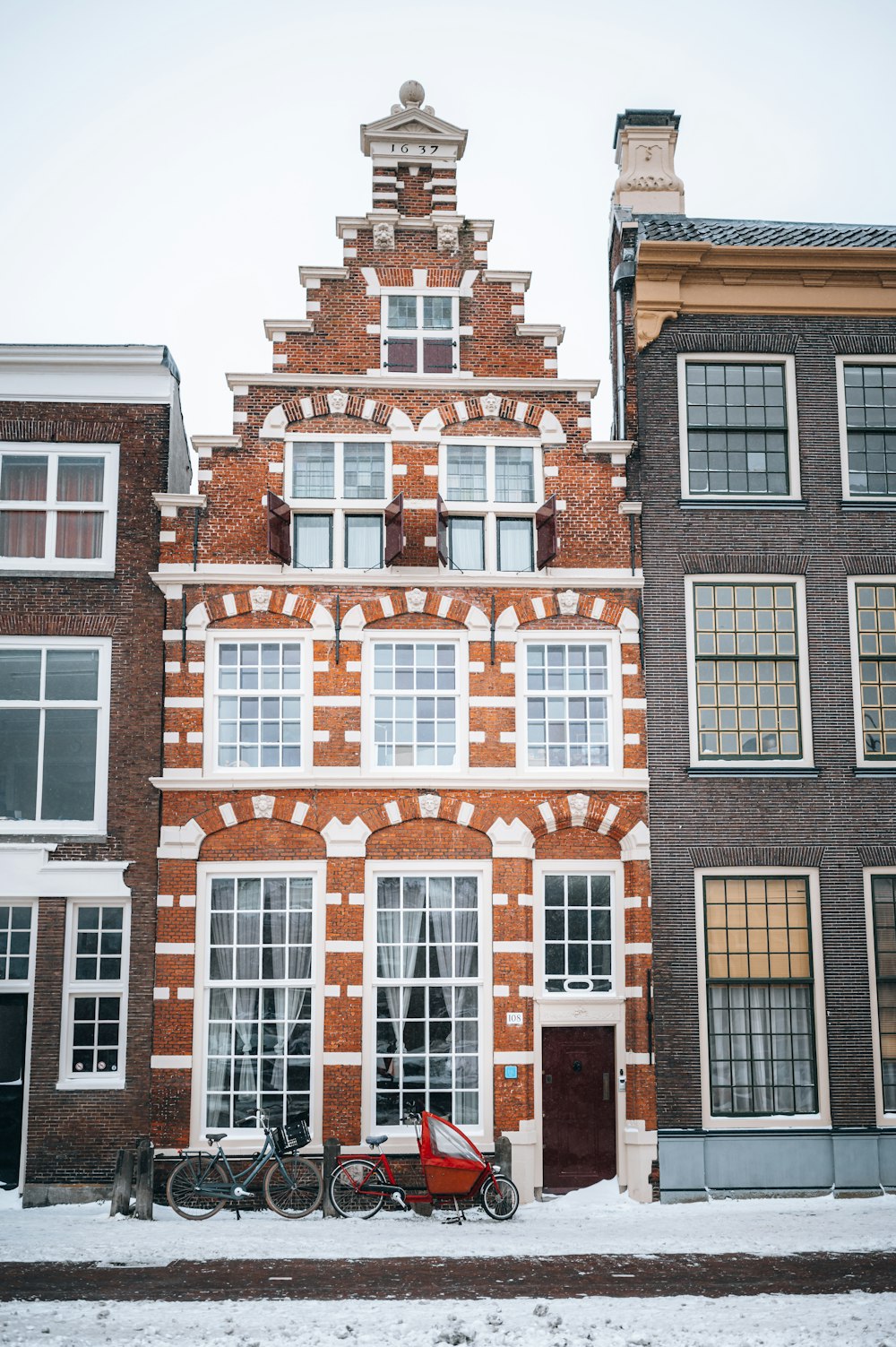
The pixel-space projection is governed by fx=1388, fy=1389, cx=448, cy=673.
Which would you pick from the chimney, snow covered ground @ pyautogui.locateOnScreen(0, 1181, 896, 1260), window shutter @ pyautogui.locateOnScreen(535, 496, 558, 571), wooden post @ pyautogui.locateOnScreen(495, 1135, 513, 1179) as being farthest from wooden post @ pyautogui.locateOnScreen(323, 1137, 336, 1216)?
the chimney

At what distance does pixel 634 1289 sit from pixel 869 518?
1162cm

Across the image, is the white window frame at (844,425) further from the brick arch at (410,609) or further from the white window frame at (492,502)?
the brick arch at (410,609)

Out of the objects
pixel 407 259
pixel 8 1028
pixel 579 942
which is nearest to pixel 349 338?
pixel 407 259

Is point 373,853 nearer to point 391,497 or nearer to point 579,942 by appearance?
point 579,942

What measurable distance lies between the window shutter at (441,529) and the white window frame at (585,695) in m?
1.63

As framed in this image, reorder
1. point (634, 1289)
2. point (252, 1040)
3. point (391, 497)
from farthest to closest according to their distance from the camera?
point (391, 497) → point (252, 1040) → point (634, 1289)

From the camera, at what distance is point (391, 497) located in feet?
66.4

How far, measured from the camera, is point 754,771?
19.9 m

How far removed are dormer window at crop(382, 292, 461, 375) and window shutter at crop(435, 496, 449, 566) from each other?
210 centimetres

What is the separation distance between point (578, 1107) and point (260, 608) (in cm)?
829

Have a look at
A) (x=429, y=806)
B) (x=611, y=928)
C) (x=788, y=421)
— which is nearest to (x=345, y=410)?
(x=429, y=806)

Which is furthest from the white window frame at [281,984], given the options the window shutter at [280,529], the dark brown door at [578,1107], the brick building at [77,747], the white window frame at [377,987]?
the window shutter at [280,529]

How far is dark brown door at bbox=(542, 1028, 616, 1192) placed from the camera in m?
19.1

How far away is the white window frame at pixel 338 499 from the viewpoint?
20.2 metres
